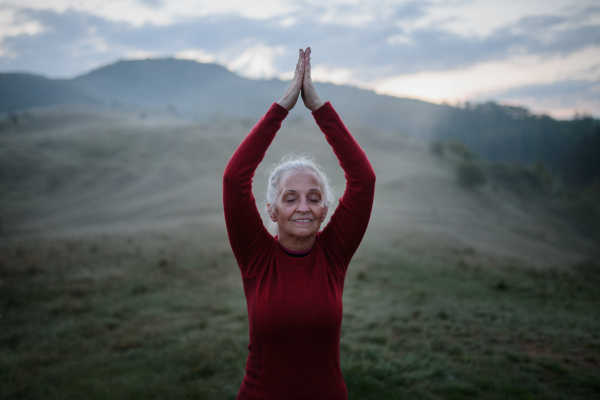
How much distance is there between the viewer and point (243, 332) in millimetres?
6445

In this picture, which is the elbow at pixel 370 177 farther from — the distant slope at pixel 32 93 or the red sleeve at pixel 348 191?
the distant slope at pixel 32 93

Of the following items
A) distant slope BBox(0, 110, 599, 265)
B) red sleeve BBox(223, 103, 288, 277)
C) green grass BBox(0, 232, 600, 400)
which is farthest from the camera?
distant slope BBox(0, 110, 599, 265)

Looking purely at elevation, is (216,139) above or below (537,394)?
above

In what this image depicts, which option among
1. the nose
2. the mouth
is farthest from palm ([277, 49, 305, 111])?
the mouth

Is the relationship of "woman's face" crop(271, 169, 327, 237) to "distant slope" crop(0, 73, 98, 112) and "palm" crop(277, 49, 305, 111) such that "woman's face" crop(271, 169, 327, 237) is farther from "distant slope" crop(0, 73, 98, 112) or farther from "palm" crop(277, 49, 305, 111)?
"distant slope" crop(0, 73, 98, 112)

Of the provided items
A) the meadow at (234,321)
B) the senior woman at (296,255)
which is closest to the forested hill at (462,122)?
the meadow at (234,321)

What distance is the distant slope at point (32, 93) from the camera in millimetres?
157500

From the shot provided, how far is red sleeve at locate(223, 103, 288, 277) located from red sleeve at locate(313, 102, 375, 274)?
315mm

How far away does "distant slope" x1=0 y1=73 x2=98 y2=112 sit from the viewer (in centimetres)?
15750

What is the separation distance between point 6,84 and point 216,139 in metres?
194

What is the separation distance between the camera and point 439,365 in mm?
4637

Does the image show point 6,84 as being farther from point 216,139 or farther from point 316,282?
point 316,282

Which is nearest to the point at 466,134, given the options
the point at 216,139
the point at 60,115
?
the point at 216,139

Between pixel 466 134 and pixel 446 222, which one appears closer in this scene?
pixel 446 222
